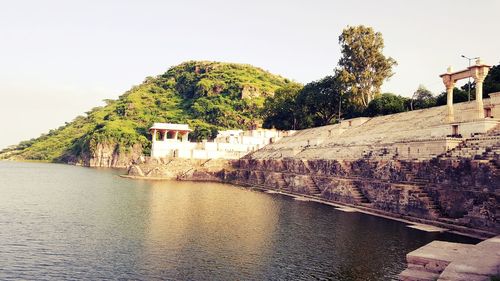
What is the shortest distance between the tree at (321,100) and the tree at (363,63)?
22.8ft

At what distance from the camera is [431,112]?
4544 cm

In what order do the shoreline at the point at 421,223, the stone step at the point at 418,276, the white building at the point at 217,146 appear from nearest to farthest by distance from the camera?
the stone step at the point at 418,276 → the shoreline at the point at 421,223 → the white building at the point at 217,146

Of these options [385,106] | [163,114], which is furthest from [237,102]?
[385,106]

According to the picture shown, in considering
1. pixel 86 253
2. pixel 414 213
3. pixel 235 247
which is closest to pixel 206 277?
pixel 235 247

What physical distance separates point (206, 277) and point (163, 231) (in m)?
9.20

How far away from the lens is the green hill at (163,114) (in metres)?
132

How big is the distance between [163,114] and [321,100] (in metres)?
90.9

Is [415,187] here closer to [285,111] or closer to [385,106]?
[385,106]

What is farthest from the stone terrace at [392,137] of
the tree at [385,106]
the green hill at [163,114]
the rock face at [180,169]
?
the green hill at [163,114]

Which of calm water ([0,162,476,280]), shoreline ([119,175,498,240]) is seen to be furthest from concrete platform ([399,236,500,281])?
shoreline ([119,175,498,240])

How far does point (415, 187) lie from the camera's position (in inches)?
1182

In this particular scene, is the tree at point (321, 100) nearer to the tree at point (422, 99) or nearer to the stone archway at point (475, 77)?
the tree at point (422, 99)

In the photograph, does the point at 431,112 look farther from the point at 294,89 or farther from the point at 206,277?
the point at 294,89

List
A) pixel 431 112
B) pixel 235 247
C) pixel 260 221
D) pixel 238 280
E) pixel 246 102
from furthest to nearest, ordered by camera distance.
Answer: pixel 246 102 < pixel 431 112 < pixel 260 221 < pixel 235 247 < pixel 238 280
